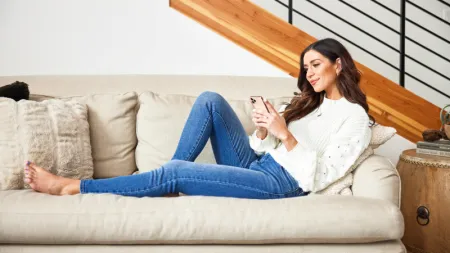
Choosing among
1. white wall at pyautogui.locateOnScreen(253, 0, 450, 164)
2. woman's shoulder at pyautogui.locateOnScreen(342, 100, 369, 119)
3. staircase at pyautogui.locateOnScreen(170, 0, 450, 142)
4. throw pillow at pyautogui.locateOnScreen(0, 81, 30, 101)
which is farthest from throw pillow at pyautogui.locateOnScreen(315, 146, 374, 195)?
white wall at pyautogui.locateOnScreen(253, 0, 450, 164)

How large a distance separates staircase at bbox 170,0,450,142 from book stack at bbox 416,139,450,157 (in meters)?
0.48

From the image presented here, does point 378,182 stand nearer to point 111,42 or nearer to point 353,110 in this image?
point 353,110

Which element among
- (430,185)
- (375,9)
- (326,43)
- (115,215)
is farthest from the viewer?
(375,9)

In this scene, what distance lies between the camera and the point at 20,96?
2.28 metres

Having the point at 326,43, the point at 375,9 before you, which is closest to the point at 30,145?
the point at 326,43

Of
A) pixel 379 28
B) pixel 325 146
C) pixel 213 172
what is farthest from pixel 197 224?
pixel 379 28

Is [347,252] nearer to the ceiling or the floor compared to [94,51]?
nearer to the floor

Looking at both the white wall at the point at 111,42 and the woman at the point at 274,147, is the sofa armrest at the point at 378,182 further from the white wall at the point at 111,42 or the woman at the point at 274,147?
the white wall at the point at 111,42

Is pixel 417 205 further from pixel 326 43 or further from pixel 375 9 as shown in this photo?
pixel 375 9

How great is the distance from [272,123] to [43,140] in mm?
881

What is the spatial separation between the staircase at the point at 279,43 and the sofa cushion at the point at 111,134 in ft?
2.63

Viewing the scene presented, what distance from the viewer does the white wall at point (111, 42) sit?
9.63 feet

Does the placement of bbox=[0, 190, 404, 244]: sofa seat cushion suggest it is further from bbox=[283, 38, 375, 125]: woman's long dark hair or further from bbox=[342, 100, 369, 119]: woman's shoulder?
bbox=[283, 38, 375, 125]: woman's long dark hair

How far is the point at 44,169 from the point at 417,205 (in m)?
1.59
